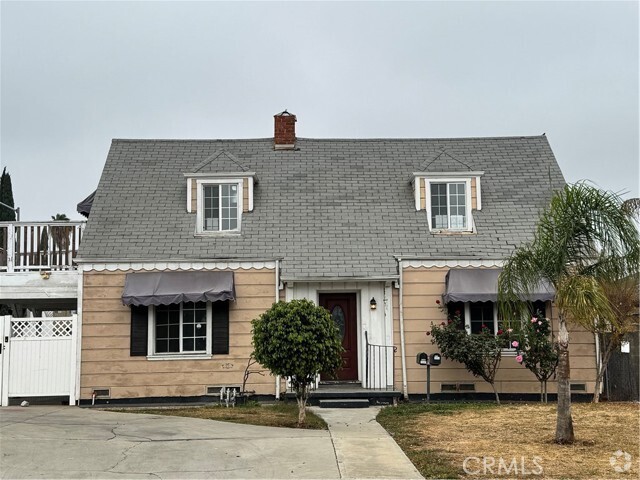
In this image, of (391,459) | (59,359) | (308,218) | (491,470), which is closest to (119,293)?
(59,359)

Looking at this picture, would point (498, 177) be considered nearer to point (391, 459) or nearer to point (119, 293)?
point (119, 293)

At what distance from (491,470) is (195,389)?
9.01m

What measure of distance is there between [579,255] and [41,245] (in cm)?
1216

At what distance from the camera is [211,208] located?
57.3 ft

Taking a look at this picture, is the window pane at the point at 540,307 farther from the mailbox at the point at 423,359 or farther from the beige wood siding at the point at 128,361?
the beige wood siding at the point at 128,361

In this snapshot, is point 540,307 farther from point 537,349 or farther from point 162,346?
point 162,346

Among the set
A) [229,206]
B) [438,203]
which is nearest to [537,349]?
[438,203]

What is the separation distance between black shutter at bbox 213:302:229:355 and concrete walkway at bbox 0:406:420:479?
346cm

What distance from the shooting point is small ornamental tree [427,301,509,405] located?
1484 cm

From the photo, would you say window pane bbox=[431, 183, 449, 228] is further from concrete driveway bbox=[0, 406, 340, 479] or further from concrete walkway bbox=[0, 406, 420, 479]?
concrete driveway bbox=[0, 406, 340, 479]

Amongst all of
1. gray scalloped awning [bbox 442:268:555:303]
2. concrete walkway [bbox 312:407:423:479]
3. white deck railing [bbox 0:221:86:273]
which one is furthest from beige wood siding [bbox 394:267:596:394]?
white deck railing [bbox 0:221:86:273]

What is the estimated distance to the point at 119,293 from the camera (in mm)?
15898

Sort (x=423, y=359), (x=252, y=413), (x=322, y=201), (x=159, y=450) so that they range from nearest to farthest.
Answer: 1. (x=159, y=450)
2. (x=252, y=413)
3. (x=423, y=359)
4. (x=322, y=201)

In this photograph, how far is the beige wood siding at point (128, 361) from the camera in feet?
51.6
